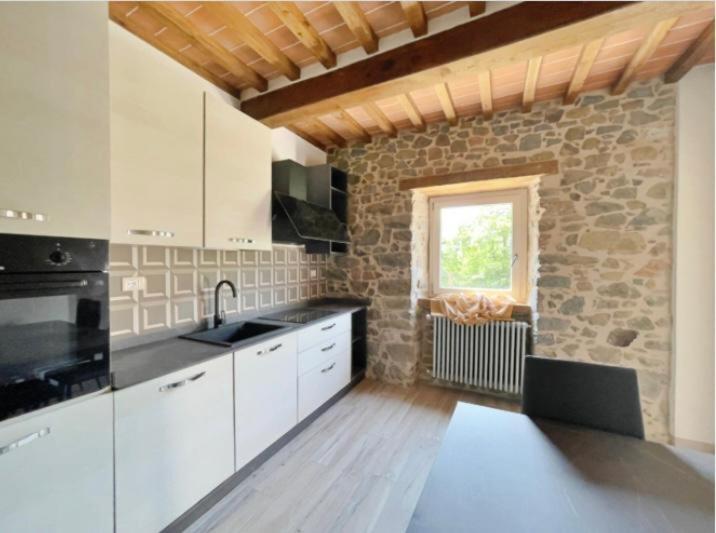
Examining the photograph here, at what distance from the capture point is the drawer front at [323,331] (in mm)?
2184

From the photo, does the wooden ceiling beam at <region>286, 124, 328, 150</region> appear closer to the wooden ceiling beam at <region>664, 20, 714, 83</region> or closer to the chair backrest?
the chair backrest

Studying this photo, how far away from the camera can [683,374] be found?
2.12 meters

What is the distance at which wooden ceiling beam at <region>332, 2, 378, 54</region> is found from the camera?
1.49 meters

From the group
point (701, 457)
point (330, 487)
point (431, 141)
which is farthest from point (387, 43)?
point (330, 487)

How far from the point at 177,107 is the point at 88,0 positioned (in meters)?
0.48

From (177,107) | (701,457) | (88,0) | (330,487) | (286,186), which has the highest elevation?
(88,0)

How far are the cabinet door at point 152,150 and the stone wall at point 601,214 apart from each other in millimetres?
2204

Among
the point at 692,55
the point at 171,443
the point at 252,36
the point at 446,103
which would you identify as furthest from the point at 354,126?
the point at 171,443

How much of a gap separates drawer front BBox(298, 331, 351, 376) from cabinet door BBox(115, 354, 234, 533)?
66cm

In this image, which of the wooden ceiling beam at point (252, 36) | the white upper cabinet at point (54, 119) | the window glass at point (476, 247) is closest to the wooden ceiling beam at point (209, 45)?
the wooden ceiling beam at point (252, 36)

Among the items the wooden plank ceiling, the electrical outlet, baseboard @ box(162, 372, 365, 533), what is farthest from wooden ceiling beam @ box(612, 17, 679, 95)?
baseboard @ box(162, 372, 365, 533)

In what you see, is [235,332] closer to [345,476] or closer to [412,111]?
[345,476]

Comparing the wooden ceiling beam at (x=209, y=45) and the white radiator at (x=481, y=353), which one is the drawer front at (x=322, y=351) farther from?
the wooden ceiling beam at (x=209, y=45)

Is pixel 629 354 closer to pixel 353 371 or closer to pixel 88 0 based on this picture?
pixel 353 371
